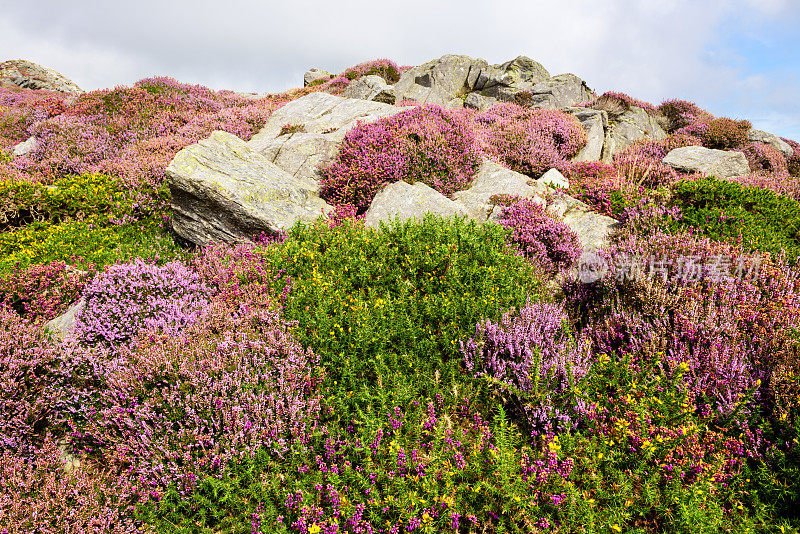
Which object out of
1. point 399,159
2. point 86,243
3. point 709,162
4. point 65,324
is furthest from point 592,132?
point 65,324

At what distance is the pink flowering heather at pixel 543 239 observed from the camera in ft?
22.4

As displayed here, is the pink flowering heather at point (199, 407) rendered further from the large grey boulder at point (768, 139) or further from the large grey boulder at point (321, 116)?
the large grey boulder at point (768, 139)

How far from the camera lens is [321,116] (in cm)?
1514

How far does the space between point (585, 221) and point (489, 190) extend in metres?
2.50

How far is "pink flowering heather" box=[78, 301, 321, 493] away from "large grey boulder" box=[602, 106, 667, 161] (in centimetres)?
1553

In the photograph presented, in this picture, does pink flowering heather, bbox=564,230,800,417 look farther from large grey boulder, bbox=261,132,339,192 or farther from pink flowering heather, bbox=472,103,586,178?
large grey boulder, bbox=261,132,339,192

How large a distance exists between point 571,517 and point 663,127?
24.3 m

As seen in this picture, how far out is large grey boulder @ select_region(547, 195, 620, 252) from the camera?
7344 millimetres

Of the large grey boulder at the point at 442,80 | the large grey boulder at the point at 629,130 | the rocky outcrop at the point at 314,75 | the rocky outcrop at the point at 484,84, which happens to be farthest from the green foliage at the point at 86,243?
the rocky outcrop at the point at 314,75

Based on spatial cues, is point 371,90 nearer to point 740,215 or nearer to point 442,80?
point 442,80

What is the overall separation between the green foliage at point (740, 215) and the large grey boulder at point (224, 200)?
7575 millimetres

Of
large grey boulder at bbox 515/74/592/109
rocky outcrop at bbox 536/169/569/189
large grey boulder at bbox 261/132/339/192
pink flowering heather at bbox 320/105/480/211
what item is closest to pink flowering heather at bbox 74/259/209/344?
pink flowering heather at bbox 320/105/480/211

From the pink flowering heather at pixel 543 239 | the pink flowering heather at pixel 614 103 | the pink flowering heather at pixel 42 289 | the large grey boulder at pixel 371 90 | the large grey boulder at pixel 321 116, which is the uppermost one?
the pink flowering heather at pixel 614 103

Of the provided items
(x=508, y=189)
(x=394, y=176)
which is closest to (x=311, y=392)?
(x=394, y=176)
